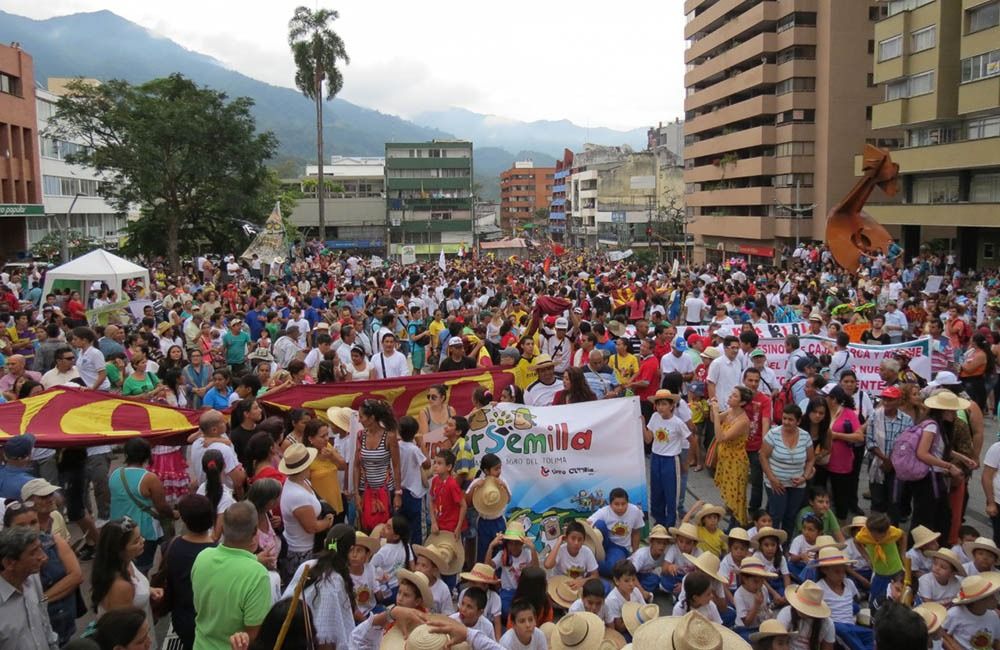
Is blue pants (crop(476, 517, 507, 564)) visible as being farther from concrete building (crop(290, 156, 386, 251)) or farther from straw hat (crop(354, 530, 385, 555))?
concrete building (crop(290, 156, 386, 251))

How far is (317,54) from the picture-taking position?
165ft

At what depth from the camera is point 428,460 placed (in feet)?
24.2

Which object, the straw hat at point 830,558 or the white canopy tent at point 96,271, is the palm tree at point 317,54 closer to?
the white canopy tent at point 96,271

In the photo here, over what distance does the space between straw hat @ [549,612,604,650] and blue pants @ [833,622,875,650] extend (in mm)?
1817

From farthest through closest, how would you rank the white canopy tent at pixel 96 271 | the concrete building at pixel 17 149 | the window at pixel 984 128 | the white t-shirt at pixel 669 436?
the concrete building at pixel 17 149 < the window at pixel 984 128 < the white canopy tent at pixel 96 271 < the white t-shirt at pixel 669 436

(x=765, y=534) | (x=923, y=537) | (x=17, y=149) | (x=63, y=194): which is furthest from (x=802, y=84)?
(x=63, y=194)

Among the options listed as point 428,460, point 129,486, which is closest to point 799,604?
point 428,460

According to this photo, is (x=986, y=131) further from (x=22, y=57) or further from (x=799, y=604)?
(x=22, y=57)

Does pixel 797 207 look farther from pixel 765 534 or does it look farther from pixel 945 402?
pixel 765 534

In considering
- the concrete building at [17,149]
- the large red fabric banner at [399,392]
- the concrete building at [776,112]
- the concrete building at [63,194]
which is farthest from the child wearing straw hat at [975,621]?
the concrete building at [63,194]

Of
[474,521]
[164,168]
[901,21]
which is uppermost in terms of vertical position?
[901,21]

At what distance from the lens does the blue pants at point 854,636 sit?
5523 mm

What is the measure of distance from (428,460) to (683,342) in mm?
5312

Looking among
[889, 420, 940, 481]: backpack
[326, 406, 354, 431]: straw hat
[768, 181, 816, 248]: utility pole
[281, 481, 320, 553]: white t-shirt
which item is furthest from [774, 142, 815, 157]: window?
[281, 481, 320, 553]: white t-shirt
